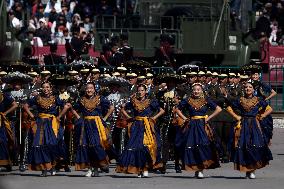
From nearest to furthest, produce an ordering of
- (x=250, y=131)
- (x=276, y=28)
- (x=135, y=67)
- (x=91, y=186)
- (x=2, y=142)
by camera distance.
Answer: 1. (x=91, y=186)
2. (x=250, y=131)
3. (x=2, y=142)
4. (x=135, y=67)
5. (x=276, y=28)

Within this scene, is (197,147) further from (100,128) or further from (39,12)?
(39,12)

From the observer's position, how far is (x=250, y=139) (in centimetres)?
1434

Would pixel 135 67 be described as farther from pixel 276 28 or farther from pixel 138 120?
pixel 276 28

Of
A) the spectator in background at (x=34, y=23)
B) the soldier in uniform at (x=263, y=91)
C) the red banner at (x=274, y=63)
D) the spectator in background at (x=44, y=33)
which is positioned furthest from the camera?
the spectator in background at (x=34, y=23)

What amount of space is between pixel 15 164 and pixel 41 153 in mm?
1788

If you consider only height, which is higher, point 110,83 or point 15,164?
point 110,83

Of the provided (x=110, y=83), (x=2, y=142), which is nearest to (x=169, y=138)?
(x=110, y=83)

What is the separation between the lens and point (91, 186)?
523 inches

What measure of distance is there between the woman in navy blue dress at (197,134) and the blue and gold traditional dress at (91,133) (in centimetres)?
119

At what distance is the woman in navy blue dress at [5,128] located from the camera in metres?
15.7

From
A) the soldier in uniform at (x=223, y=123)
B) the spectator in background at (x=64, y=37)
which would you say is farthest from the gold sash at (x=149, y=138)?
the spectator in background at (x=64, y=37)

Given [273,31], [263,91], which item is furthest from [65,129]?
[273,31]

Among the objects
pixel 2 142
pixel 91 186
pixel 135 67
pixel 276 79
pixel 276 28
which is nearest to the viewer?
pixel 91 186

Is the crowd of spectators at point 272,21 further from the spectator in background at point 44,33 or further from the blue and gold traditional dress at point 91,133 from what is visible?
the blue and gold traditional dress at point 91,133
